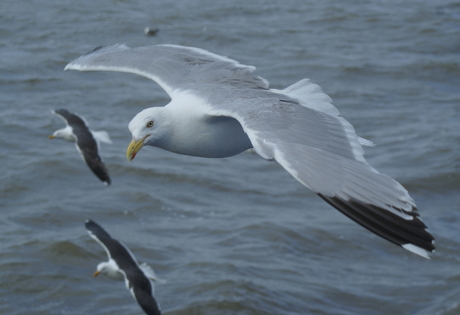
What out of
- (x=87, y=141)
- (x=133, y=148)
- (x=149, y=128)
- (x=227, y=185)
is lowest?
(x=227, y=185)

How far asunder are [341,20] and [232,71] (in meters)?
13.4

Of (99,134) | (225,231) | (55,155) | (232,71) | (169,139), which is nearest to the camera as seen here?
(169,139)

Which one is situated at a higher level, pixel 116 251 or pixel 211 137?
pixel 211 137

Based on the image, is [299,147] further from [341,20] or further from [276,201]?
[341,20]

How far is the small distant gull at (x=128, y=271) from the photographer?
742 cm

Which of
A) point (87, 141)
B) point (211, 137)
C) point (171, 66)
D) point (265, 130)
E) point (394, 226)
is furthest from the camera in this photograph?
point (87, 141)

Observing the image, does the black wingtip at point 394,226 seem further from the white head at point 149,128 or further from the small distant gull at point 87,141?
the small distant gull at point 87,141

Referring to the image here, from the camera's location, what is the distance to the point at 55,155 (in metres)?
12.4

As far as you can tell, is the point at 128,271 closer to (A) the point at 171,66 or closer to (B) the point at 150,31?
(A) the point at 171,66

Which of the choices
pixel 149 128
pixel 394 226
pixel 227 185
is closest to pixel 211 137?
pixel 149 128

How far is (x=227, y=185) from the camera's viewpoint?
11445 mm

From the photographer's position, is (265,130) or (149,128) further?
(149,128)

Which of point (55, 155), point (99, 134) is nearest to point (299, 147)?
point (99, 134)

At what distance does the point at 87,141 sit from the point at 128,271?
74.1 inches
